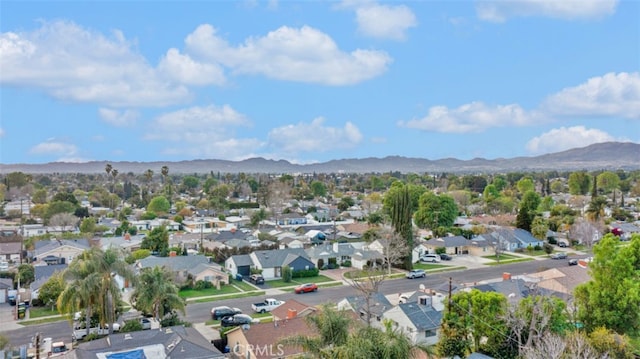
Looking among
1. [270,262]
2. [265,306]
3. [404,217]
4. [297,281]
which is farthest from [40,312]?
[404,217]

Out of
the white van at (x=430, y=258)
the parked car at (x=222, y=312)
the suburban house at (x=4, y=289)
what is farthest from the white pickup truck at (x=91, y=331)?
the white van at (x=430, y=258)

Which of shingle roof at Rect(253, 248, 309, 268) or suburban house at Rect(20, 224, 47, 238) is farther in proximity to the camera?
suburban house at Rect(20, 224, 47, 238)

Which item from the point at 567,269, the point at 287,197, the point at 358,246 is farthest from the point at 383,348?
the point at 287,197

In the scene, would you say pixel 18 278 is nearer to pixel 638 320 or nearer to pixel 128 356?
pixel 128 356

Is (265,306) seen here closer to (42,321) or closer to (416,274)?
(42,321)

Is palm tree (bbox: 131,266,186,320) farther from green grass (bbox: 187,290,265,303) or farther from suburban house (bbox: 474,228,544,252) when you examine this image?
suburban house (bbox: 474,228,544,252)

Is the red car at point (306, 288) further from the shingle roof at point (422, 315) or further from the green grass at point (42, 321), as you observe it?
the green grass at point (42, 321)

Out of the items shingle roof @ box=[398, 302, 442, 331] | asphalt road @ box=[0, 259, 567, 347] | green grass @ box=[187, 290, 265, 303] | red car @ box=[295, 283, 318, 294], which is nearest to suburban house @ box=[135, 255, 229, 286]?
green grass @ box=[187, 290, 265, 303]
